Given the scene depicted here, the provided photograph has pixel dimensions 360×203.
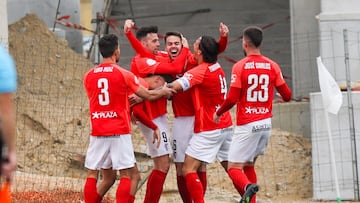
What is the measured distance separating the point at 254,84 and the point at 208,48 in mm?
706

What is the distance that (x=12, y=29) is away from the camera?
22.4 meters

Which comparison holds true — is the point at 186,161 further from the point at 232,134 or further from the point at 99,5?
the point at 99,5

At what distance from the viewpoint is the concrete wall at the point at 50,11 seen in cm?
2569

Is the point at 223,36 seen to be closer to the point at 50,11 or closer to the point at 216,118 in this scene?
the point at 216,118

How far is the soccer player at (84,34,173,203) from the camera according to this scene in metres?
12.2

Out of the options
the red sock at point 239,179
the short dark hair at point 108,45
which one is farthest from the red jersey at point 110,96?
the red sock at point 239,179

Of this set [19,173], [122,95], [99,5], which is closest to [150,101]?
[122,95]

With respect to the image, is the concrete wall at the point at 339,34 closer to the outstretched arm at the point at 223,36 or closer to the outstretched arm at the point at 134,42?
the outstretched arm at the point at 223,36

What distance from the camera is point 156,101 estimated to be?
13094 millimetres

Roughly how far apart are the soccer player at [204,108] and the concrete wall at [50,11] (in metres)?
13.1

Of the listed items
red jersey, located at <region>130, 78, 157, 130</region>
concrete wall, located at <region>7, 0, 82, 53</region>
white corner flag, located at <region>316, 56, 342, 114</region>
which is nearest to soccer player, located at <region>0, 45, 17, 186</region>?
red jersey, located at <region>130, 78, 157, 130</region>

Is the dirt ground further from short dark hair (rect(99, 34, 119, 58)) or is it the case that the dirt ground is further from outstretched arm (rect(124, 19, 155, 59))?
short dark hair (rect(99, 34, 119, 58))

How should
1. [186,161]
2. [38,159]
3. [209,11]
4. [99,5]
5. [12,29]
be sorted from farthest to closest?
[99,5], [209,11], [12,29], [38,159], [186,161]

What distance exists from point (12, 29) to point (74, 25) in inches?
138
